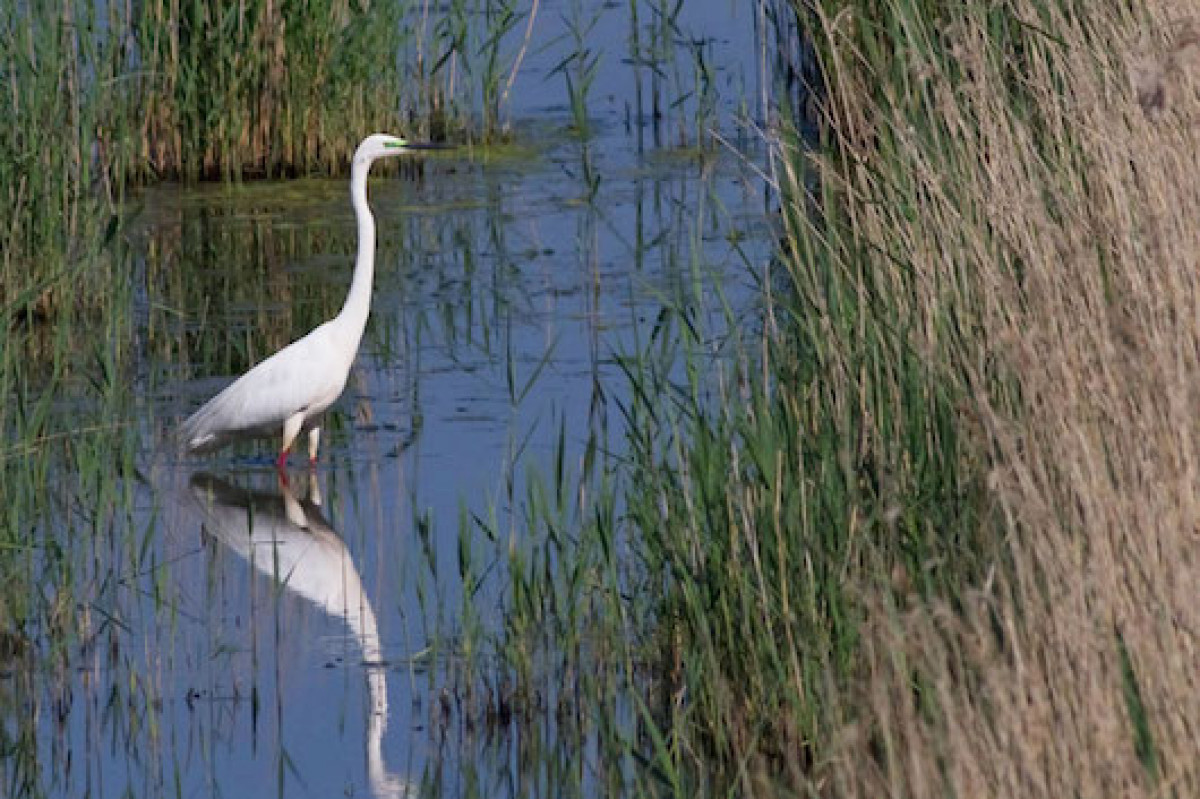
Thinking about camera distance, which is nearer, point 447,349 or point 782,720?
point 782,720

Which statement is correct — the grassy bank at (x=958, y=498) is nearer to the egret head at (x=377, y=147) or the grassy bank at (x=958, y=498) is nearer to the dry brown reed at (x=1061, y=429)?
the dry brown reed at (x=1061, y=429)

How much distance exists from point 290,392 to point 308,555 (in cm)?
103

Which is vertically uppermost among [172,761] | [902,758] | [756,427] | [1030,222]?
[1030,222]

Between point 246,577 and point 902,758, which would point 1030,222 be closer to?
point 902,758

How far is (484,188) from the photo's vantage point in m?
10.7

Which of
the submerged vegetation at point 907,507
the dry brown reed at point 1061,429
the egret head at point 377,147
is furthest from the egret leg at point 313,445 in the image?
the dry brown reed at point 1061,429

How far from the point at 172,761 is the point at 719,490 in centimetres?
129

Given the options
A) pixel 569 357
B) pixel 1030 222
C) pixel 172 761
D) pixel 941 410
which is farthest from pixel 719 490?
pixel 569 357

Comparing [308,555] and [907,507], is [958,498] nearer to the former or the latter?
[907,507]

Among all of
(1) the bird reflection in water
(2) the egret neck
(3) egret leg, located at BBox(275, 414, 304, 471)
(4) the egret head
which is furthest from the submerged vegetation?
(4) the egret head

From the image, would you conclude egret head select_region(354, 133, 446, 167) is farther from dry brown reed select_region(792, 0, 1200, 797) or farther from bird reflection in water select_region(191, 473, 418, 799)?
dry brown reed select_region(792, 0, 1200, 797)

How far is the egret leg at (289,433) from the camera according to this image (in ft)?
25.2

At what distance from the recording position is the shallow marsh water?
17.3ft

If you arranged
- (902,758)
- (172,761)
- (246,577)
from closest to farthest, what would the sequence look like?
(902,758) < (172,761) < (246,577)
